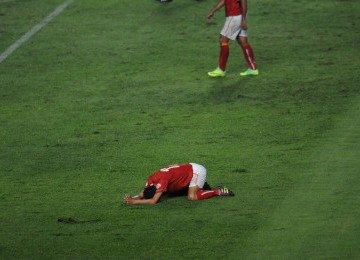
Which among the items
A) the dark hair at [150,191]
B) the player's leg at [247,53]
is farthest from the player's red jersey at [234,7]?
the dark hair at [150,191]

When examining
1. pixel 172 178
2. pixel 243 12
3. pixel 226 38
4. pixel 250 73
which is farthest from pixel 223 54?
pixel 172 178

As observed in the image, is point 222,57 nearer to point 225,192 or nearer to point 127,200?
point 225,192

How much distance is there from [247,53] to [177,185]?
19.8 feet

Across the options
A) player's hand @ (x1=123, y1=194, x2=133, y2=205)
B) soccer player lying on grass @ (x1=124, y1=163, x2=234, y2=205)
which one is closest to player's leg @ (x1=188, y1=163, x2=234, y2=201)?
soccer player lying on grass @ (x1=124, y1=163, x2=234, y2=205)

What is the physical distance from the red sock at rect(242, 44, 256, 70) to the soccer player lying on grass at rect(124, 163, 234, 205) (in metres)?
5.74

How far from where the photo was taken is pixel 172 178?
1388cm

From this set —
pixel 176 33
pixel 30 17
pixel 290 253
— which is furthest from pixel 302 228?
pixel 30 17

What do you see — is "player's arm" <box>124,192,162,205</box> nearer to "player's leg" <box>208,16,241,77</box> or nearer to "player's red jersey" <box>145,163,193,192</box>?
"player's red jersey" <box>145,163,193,192</box>

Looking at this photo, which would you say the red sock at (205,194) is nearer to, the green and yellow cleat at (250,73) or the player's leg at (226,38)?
the player's leg at (226,38)

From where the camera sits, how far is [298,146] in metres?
16.0

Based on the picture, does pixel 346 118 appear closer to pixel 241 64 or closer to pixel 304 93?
pixel 304 93

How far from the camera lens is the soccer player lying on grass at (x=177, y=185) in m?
13.8

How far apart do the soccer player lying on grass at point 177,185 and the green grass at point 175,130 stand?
14cm

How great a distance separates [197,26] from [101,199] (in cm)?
966
